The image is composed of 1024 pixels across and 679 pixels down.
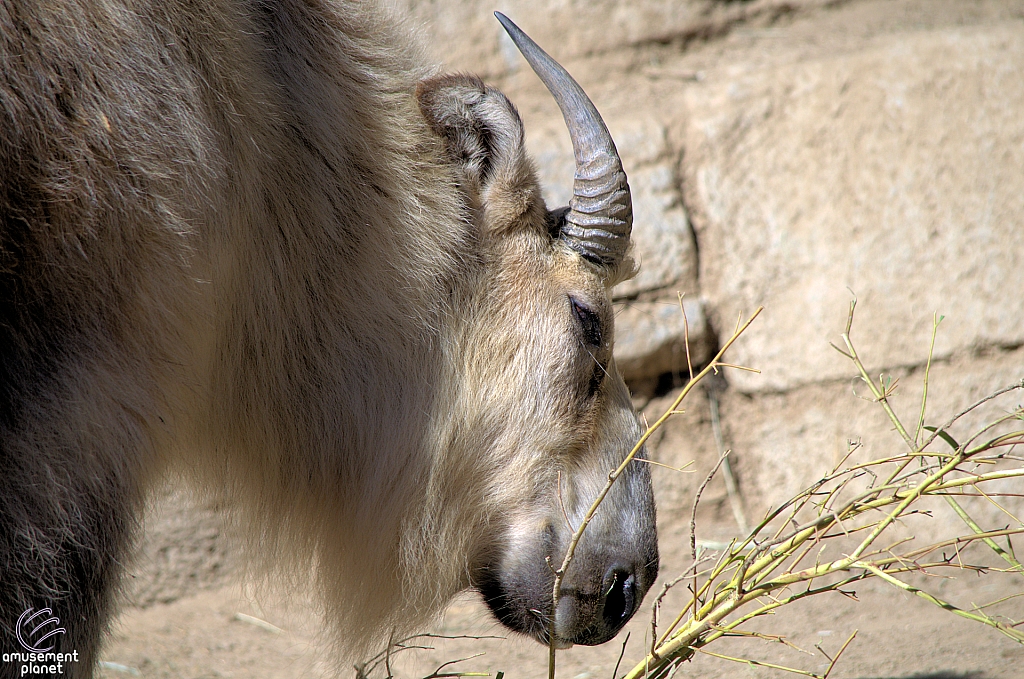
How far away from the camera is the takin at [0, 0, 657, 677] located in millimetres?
1718

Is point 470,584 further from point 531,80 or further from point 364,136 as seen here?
point 531,80

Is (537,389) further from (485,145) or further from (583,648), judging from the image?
(583,648)

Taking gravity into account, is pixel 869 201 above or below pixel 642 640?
above

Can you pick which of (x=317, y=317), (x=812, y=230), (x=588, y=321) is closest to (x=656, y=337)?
(x=812, y=230)

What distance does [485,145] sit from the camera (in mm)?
2453

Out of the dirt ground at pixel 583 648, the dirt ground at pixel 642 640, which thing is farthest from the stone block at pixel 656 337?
the dirt ground at pixel 583 648

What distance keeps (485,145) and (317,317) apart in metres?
0.64

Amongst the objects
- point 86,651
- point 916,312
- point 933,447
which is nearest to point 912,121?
point 916,312

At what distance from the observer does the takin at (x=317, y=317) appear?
5.64 ft

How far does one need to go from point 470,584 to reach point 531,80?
10.8 feet

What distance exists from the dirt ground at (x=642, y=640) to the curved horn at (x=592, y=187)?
1067 millimetres

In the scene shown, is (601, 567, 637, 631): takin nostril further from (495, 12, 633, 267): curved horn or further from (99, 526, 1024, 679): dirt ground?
→ (495, 12, 633, 267): curved horn

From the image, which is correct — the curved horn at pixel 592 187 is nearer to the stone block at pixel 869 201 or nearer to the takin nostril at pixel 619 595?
the takin nostril at pixel 619 595

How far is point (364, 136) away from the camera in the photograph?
7.63 feet
